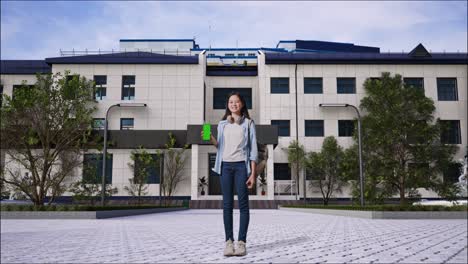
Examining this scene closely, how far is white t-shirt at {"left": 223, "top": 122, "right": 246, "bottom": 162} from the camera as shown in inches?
141

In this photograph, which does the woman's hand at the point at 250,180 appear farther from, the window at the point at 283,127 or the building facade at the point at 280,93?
the window at the point at 283,127

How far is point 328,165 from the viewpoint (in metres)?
39.6

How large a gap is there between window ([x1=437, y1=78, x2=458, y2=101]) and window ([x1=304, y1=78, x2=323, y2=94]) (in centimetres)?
1236

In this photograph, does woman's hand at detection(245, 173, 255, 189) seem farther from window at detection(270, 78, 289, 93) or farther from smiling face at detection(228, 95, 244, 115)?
window at detection(270, 78, 289, 93)

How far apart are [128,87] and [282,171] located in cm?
1847

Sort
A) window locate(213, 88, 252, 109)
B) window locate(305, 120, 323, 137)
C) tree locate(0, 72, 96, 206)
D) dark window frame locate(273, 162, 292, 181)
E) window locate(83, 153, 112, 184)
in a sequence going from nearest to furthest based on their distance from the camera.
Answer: tree locate(0, 72, 96, 206), window locate(83, 153, 112, 184), dark window frame locate(273, 162, 292, 181), window locate(305, 120, 323, 137), window locate(213, 88, 252, 109)

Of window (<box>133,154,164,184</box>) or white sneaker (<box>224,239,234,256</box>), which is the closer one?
white sneaker (<box>224,239,234,256</box>)

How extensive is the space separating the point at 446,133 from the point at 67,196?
1521 inches

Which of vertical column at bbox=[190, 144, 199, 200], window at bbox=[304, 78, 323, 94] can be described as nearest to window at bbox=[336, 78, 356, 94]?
window at bbox=[304, 78, 323, 94]

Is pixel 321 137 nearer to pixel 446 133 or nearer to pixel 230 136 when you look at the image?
pixel 446 133

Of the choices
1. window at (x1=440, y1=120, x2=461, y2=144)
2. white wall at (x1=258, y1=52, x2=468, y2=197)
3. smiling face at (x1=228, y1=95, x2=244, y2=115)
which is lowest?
smiling face at (x1=228, y1=95, x2=244, y2=115)

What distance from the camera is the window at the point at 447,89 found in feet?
142

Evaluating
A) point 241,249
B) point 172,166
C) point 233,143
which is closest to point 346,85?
point 172,166

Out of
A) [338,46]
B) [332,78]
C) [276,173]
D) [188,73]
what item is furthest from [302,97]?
[338,46]
